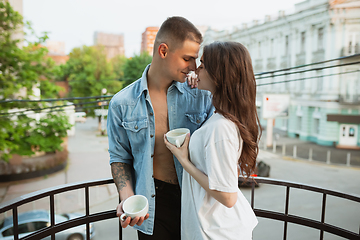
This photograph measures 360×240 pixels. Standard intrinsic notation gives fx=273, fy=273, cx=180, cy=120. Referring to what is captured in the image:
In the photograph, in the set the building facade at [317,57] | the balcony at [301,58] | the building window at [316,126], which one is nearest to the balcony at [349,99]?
the building facade at [317,57]

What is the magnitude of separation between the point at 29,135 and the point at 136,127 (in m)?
9.56

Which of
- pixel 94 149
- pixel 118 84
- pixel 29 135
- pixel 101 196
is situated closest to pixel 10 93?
pixel 29 135

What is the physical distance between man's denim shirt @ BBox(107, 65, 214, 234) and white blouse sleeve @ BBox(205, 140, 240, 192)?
15.3 inches

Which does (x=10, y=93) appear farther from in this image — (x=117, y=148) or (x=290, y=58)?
(x=290, y=58)

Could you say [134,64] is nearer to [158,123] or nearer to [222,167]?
[158,123]

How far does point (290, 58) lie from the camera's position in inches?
698

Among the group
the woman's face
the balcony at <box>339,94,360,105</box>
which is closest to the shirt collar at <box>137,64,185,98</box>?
the woman's face

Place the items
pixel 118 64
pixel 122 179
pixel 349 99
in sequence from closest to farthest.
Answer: pixel 122 179, pixel 349 99, pixel 118 64

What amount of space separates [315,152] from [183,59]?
1798cm

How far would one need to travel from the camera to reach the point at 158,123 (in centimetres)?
127

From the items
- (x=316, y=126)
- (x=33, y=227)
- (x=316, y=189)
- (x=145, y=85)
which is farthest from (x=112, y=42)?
(x=316, y=189)

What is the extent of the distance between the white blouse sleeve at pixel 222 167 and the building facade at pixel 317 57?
48.1 ft

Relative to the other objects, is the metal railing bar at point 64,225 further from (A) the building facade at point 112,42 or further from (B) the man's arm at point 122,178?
(A) the building facade at point 112,42

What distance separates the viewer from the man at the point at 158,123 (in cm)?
116
